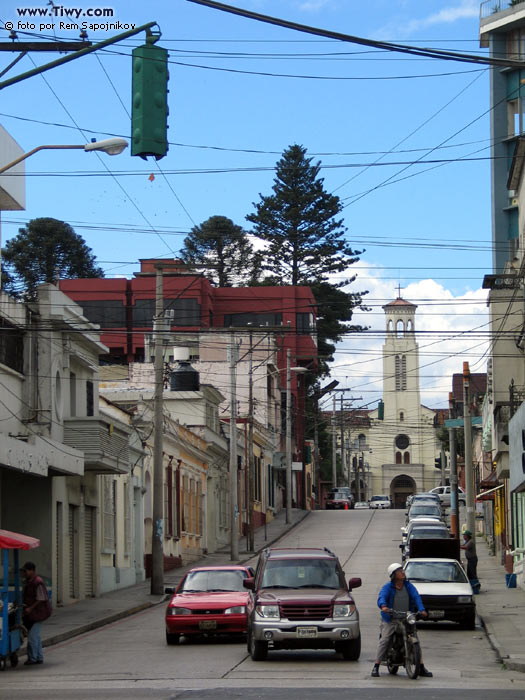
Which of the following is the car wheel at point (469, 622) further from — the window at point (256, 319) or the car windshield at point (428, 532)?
the window at point (256, 319)

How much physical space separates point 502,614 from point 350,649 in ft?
34.6

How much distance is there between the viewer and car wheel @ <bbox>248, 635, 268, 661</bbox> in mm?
19500

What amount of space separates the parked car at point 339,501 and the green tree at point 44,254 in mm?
26286

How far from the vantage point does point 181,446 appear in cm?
5034

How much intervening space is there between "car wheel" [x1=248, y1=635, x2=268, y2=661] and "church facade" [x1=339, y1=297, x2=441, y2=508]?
13915 centimetres

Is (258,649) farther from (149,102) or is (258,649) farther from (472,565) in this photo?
(472,565)

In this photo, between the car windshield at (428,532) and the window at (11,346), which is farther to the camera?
the car windshield at (428,532)

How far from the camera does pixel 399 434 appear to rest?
162 m

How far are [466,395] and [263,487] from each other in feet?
110

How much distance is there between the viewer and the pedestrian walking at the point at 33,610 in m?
20.0

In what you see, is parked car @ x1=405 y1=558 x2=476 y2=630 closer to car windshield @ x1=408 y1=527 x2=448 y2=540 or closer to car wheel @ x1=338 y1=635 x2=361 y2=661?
car wheel @ x1=338 y1=635 x2=361 y2=661

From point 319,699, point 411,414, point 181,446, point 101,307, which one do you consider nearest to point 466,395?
point 181,446

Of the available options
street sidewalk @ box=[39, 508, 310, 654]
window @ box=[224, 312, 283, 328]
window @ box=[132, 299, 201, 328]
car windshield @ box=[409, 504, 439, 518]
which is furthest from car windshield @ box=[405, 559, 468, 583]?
window @ box=[224, 312, 283, 328]

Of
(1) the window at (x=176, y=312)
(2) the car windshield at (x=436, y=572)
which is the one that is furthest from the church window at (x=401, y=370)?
(2) the car windshield at (x=436, y=572)
